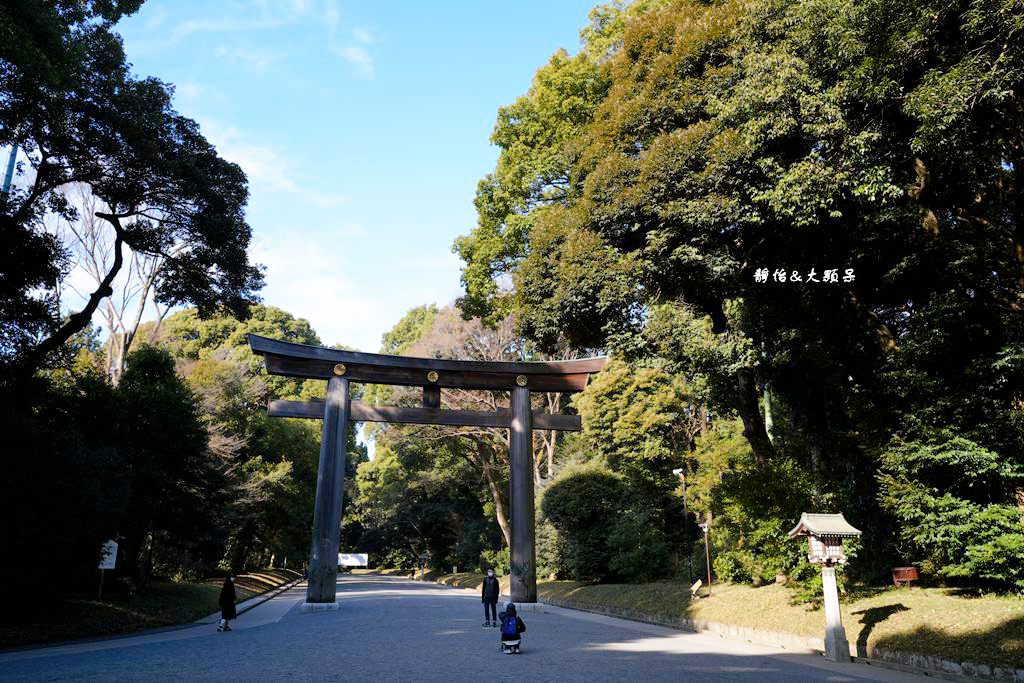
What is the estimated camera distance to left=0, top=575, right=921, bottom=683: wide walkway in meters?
7.69

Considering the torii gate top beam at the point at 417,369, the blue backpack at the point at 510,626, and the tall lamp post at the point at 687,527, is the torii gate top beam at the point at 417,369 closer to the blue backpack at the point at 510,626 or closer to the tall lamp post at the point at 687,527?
the tall lamp post at the point at 687,527

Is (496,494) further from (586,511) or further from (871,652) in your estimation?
(871,652)

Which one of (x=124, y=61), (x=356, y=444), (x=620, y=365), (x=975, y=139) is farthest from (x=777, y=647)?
(x=356, y=444)

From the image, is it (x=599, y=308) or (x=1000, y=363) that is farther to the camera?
(x=599, y=308)

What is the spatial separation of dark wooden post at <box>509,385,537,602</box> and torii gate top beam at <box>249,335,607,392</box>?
2.16 ft

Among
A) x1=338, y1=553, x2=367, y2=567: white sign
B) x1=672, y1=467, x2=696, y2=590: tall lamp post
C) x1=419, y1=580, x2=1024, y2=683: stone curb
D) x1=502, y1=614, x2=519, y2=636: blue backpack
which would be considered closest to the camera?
x1=419, y1=580, x2=1024, y2=683: stone curb

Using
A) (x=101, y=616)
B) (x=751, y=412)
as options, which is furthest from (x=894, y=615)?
(x=101, y=616)

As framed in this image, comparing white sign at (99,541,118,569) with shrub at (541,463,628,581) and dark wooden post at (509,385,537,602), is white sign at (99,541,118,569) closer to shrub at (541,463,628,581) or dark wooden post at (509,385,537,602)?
dark wooden post at (509,385,537,602)

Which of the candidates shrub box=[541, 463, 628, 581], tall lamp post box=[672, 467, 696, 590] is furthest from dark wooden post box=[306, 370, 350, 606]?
shrub box=[541, 463, 628, 581]

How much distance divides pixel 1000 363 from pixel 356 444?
5879 centimetres

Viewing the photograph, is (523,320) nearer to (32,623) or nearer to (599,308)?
(599,308)

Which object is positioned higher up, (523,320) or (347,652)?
(523,320)

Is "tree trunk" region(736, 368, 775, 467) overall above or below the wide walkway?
above

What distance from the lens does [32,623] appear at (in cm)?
1185
